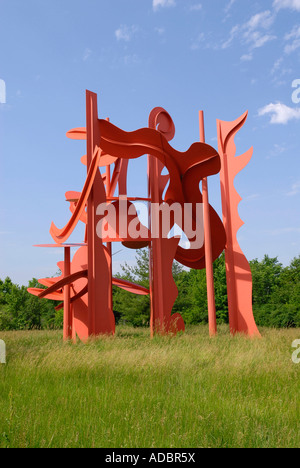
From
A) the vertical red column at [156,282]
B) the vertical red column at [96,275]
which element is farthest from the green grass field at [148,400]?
the vertical red column at [156,282]

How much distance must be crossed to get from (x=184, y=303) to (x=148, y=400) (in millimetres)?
22074

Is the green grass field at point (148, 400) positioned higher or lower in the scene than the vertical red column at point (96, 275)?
lower

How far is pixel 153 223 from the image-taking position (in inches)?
467

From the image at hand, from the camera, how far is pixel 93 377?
5746 millimetres

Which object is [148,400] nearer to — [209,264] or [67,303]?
[209,264]

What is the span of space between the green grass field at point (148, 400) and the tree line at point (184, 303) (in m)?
16.3

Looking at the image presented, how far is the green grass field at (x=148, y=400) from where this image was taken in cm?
331

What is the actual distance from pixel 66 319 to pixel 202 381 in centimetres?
784

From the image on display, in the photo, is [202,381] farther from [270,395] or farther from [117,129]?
[117,129]

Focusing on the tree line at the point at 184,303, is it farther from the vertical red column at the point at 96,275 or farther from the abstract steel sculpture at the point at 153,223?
the vertical red column at the point at 96,275

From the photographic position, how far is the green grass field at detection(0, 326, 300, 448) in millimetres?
3311

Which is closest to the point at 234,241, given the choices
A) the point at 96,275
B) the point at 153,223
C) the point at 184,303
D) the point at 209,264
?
the point at 209,264

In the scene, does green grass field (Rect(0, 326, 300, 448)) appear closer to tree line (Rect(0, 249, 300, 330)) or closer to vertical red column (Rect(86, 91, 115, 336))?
vertical red column (Rect(86, 91, 115, 336))
